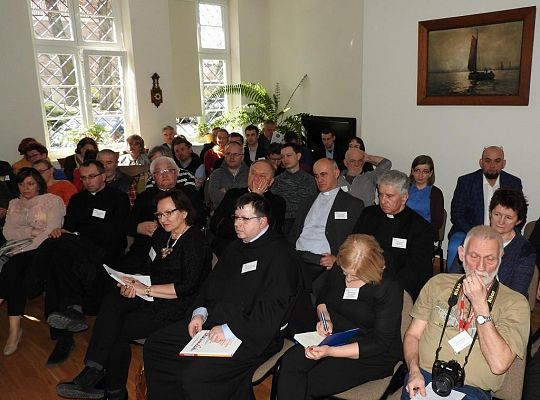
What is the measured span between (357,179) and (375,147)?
136 centimetres

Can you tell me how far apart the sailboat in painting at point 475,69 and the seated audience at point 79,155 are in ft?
14.8

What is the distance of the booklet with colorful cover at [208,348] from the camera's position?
2.38 meters

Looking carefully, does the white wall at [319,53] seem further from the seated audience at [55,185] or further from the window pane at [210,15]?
the seated audience at [55,185]

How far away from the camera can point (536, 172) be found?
14.6ft

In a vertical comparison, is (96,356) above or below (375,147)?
below

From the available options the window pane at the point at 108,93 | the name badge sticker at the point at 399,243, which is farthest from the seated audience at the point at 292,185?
the window pane at the point at 108,93

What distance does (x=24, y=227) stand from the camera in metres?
3.98

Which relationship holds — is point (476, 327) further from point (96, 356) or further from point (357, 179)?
point (357, 179)

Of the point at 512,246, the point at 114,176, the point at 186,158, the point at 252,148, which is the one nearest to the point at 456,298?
the point at 512,246

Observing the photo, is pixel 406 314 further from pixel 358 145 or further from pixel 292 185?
pixel 358 145

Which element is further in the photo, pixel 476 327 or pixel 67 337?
pixel 67 337

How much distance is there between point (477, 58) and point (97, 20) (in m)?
6.15

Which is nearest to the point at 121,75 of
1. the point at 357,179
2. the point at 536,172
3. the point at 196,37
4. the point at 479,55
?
the point at 196,37

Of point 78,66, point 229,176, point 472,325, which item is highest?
point 78,66
